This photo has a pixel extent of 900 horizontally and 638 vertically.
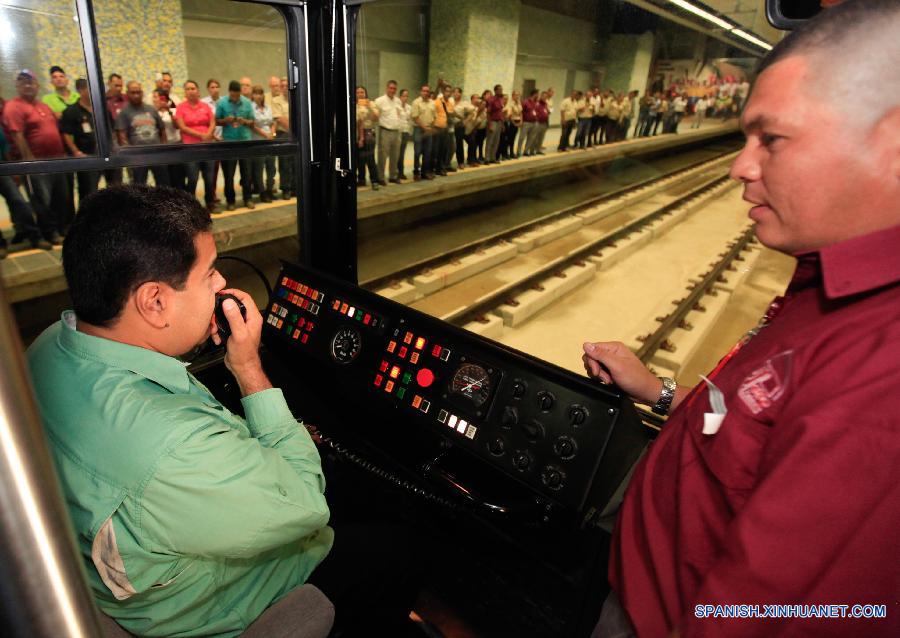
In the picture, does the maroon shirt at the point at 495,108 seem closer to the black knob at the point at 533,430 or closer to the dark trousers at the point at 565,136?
the dark trousers at the point at 565,136

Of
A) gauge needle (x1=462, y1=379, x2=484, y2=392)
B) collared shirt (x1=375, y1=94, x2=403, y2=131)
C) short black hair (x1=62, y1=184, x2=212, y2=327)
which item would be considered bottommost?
gauge needle (x1=462, y1=379, x2=484, y2=392)

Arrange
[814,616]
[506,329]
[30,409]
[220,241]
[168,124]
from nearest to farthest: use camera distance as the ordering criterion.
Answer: [30,409], [814,616], [506,329], [168,124], [220,241]

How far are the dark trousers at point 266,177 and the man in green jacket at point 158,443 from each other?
289cm

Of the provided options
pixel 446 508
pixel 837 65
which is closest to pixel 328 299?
pixel 446 508

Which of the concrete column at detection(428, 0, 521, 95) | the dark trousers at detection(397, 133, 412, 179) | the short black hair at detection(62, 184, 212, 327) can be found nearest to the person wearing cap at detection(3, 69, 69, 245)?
the short black hair at detection(62, 184, 212, 327)

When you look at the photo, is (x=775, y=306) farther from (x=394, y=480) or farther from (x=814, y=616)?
(x=394, y=480)

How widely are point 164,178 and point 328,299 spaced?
3.68 meters

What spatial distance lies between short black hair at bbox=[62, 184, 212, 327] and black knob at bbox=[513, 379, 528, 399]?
74cm

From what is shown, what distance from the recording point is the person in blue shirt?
393 cm

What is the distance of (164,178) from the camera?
14.4 feet

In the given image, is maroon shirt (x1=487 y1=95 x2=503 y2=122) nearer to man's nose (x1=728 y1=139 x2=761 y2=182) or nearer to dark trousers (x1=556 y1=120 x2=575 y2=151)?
dark trousers (x1=556 y1=120 x2=575 y2=151)

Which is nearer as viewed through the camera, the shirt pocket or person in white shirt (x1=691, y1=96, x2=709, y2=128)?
the shirt pocket

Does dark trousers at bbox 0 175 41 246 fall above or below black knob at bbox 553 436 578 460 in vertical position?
below

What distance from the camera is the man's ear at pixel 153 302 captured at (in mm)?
942
